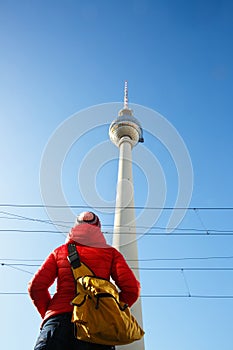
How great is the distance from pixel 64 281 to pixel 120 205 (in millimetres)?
11522

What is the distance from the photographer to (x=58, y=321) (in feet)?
10.6

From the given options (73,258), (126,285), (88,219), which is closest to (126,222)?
(88,219)

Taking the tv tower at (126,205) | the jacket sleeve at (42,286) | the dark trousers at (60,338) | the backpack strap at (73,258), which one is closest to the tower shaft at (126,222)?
the tv tower at (126,205)

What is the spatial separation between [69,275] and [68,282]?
0.08 metres

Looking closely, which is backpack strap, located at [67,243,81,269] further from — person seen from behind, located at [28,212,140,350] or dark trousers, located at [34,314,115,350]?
dark trousers, located at [34,314,115,350]

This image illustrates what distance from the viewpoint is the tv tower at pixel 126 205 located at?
39.6 feet

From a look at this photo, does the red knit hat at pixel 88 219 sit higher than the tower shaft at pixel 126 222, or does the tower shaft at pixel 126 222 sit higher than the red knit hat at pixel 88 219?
the tower shaft at pixel 126 222

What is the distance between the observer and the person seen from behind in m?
3.12

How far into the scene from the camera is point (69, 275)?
3539mm

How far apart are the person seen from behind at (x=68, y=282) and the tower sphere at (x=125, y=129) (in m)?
21.1

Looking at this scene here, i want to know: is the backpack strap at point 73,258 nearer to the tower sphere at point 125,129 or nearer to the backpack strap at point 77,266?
the backpack strap at point 77,266

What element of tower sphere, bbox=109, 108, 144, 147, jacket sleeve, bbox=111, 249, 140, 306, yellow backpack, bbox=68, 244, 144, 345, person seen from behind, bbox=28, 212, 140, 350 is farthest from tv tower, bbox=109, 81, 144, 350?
yellow backpack, bbox=68, 244, 144, 345

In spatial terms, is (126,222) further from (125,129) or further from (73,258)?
(125,129)

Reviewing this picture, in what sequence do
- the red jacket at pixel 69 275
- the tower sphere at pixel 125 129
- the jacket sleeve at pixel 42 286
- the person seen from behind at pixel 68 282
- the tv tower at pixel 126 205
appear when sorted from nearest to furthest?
the person seen from behind at pixel 68 282 → the red jacket at pixel 69 275 → the jacket sleeve at pixel 42 286 → the tv tower at pixel 126 205 → the tower sphere at pixel 125 129
